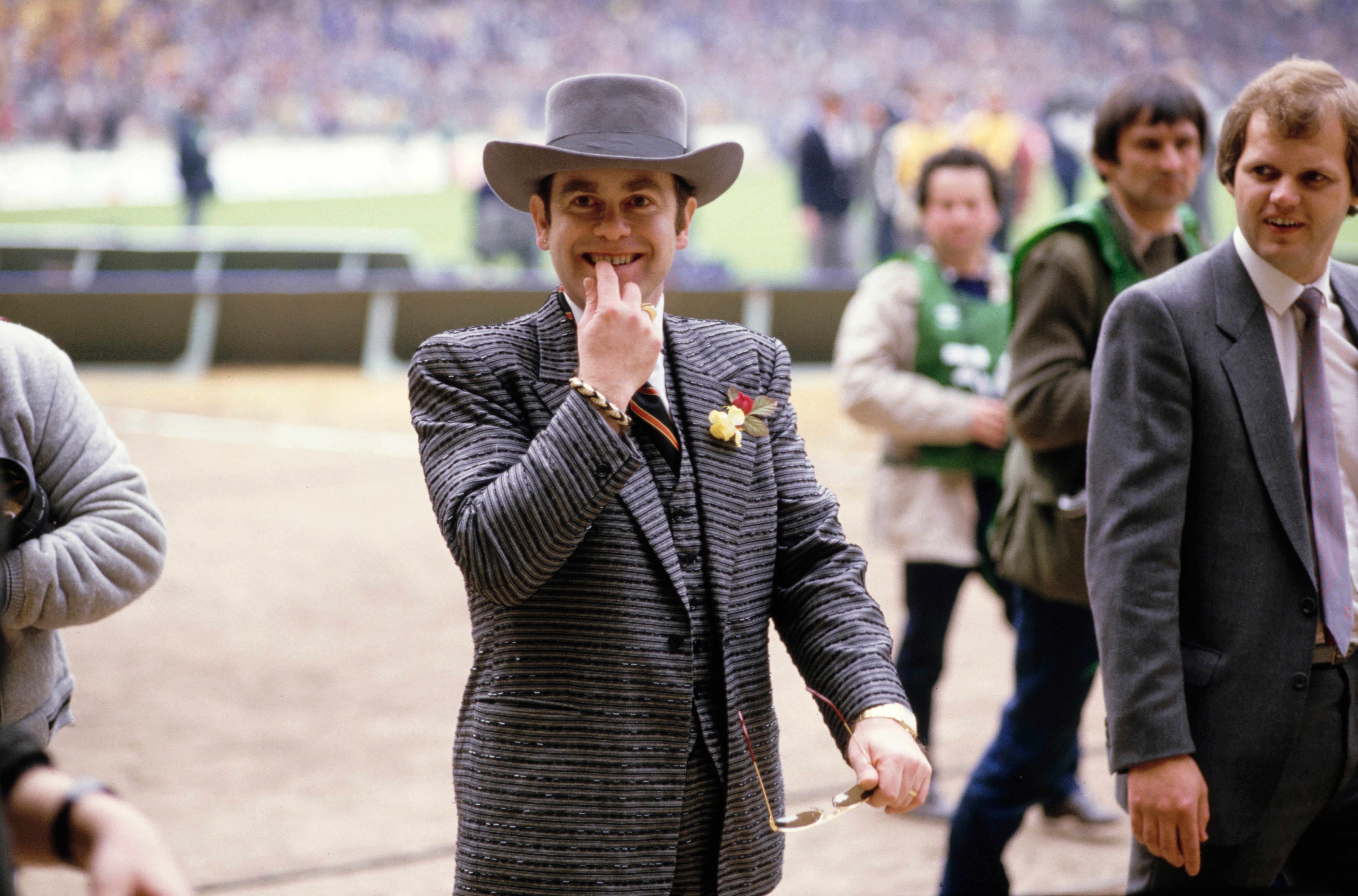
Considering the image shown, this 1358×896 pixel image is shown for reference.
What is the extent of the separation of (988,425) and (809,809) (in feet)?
8.15

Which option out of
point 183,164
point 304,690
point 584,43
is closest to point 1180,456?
point 304,690

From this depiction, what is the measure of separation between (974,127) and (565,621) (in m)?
15.2

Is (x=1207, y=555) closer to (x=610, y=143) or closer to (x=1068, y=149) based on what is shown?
(x=610, y=143)

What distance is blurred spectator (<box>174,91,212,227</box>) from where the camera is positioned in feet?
71.8

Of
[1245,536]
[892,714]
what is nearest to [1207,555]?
[1245,536]

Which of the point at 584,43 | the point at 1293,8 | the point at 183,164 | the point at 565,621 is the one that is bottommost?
the point at 565,621

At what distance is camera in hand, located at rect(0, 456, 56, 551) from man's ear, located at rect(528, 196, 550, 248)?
3.03 ft

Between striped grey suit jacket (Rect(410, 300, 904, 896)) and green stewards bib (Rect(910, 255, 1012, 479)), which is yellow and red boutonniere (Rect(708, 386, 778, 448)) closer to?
striped grey suit jacket (Rect(410, 300, 904, 896))

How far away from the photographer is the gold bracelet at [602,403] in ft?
6.11

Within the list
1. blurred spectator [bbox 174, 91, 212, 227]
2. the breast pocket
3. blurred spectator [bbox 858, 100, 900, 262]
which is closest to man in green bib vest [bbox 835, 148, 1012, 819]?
the breast pocket

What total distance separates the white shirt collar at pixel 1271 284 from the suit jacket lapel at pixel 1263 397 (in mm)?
11

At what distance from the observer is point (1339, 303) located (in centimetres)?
248

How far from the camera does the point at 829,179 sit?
17.8m

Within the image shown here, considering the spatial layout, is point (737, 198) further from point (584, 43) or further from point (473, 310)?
point (473, 310)
